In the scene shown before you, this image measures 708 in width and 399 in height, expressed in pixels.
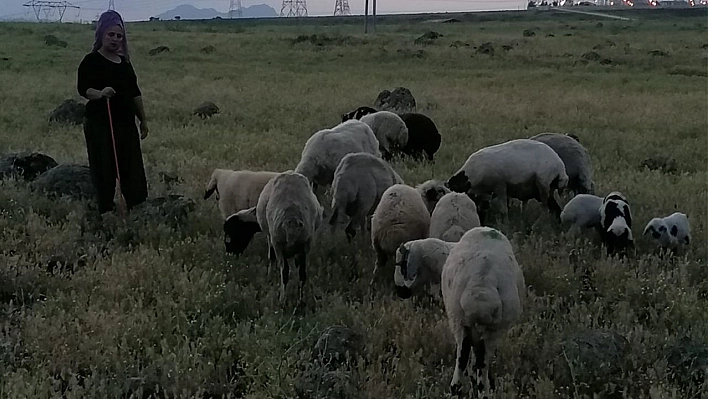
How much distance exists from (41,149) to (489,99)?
424 inches

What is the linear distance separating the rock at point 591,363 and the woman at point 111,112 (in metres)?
5.27

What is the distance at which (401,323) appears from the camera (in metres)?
5.77

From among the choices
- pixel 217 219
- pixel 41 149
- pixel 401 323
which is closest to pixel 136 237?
pixel 217 219

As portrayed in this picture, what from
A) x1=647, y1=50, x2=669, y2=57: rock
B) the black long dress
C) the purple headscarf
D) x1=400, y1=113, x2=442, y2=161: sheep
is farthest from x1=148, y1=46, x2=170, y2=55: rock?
the purple headscarf

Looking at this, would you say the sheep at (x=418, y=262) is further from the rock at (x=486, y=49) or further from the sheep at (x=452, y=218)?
the rock at (x=486, y=49)

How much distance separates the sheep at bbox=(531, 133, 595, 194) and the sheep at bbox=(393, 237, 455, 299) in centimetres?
387

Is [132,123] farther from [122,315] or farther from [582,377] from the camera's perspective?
[582,377]

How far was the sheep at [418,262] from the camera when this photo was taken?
5844 mm

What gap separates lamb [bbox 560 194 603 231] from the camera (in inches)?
316

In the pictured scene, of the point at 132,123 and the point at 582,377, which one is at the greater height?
the point at 132,123

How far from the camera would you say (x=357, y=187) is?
7.64 meters

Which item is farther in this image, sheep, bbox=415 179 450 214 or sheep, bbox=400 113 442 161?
sheep, bbox=400 113 442 161

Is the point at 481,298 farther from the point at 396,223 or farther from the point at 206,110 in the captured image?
the point at 206,110

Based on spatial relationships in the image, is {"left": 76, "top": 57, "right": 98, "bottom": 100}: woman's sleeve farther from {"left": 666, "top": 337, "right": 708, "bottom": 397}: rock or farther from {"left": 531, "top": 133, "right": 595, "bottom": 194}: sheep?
{"left": 666, "top": 337, "right": 708, "bottom": 397}: rock
